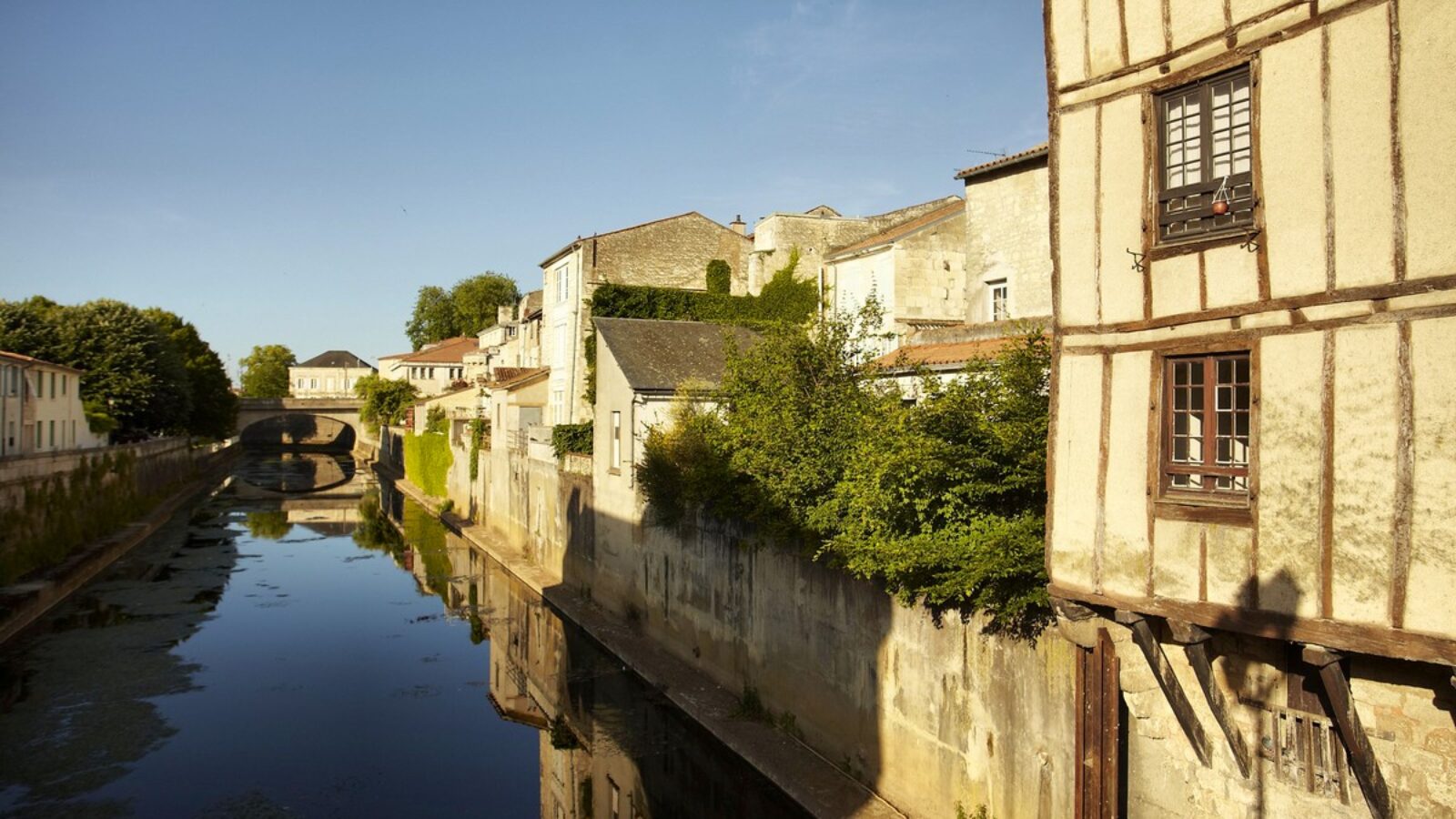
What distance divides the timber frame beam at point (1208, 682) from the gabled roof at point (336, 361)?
435 feet

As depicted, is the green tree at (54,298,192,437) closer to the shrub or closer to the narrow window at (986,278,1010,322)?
the shrub

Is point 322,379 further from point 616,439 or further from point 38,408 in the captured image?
point 616,439

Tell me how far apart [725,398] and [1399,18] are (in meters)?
10.1

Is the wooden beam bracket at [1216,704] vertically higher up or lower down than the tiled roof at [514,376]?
lower down

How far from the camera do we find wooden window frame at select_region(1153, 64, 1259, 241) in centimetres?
697

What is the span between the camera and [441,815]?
12.5 metres

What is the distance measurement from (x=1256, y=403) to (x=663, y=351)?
14810mm

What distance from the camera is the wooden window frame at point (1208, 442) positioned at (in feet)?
22.5

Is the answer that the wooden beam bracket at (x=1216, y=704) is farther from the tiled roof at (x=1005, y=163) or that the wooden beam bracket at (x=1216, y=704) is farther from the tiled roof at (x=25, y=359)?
the tiled roof at (x=25, y=359)

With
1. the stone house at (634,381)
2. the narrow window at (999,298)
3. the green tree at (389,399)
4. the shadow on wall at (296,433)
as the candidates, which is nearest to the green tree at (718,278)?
the stone house at (634,381)

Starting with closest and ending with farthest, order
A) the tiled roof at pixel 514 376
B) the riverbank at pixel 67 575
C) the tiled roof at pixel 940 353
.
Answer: the tiled roof at pixel 940 353 < the riverbank at pixel 67 575 < the tiled roof at pixel 514 376

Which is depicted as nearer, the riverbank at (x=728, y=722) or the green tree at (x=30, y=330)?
the riverbank at (x=728, y=722)

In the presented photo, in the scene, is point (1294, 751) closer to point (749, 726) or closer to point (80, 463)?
point (749, 726)

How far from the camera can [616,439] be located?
20406 mm
